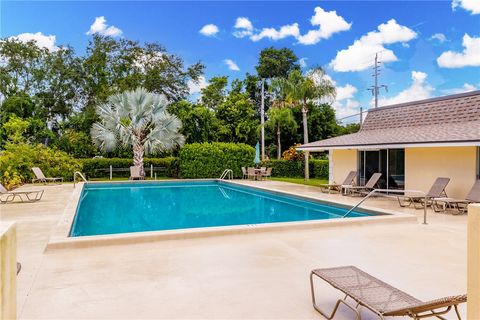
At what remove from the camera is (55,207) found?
462 inches

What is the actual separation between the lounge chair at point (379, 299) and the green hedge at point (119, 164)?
882 inches

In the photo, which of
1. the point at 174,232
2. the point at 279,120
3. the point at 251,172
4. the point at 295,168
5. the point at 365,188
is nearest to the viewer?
the point at 174,232

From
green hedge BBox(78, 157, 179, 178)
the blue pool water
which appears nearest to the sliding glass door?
the blue pool water

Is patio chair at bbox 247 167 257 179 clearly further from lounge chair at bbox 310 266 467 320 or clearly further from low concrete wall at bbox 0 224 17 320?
low concrete wall at bbox 0 224 17 320

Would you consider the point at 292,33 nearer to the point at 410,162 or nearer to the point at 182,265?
the point at 410,162

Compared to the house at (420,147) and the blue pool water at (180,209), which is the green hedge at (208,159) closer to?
the blue pool water at (180,209)

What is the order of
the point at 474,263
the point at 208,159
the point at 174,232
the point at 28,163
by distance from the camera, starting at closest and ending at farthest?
the point at 474,263, the point at 174,232, the point at 28,163, the point at 208,159

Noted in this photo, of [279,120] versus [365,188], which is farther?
[279,120]

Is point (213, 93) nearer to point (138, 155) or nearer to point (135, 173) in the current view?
point (138, 155)

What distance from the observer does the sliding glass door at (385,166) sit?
Answer: 619 inches

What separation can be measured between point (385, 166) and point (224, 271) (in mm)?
12651

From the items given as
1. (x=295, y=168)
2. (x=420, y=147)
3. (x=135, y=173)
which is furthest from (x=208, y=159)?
(x=420, y=147)

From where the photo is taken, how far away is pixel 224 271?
18.3 ft

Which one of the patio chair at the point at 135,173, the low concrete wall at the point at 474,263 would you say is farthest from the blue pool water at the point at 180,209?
the low concrete wall at the point at 474,263
